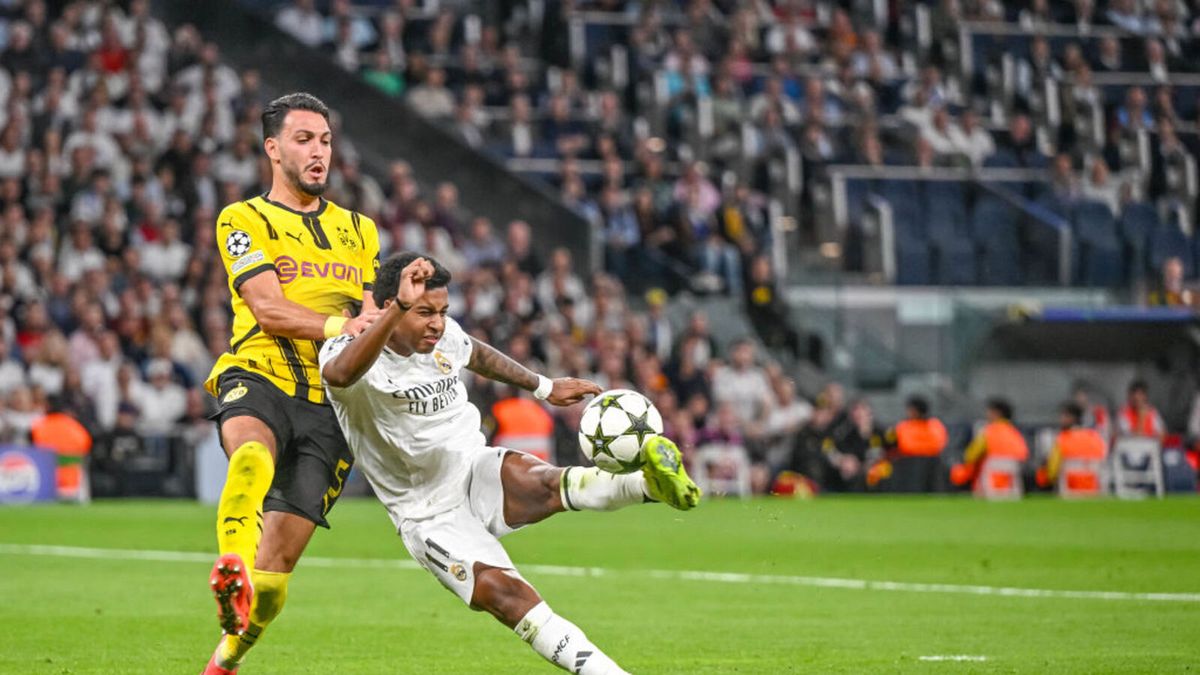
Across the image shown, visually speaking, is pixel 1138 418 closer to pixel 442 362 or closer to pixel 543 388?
pixel 543 388

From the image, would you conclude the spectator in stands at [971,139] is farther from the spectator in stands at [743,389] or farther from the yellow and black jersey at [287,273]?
the yellow and black jersey at [287,273]

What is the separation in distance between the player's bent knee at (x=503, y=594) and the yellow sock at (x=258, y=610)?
0.89 meters

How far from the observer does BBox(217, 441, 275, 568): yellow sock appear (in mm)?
7832

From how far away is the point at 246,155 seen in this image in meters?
25.8

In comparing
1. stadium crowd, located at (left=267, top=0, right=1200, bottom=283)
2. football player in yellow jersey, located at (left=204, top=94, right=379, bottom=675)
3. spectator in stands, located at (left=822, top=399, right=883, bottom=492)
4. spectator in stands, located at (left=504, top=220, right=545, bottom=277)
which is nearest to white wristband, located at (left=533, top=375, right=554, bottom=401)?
football player in yellow jersey, located at (left=204, top=94, right=379, bottom=675)

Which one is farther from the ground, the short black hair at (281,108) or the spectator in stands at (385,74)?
the spectator in stands at (385,74)

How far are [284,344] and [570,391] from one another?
1234mm

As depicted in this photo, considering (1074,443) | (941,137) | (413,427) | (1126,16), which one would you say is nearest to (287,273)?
(413,427)

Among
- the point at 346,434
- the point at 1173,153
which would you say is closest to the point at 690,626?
the point at 346,434

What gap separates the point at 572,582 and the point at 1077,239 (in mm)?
16378

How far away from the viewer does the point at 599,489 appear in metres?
7.89

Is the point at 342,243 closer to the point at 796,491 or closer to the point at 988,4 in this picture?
the point at 796,491

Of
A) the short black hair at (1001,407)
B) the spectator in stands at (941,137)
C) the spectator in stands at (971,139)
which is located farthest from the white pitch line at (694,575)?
the spectator in stands at (971,139)

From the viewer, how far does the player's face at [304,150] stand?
339 inches
